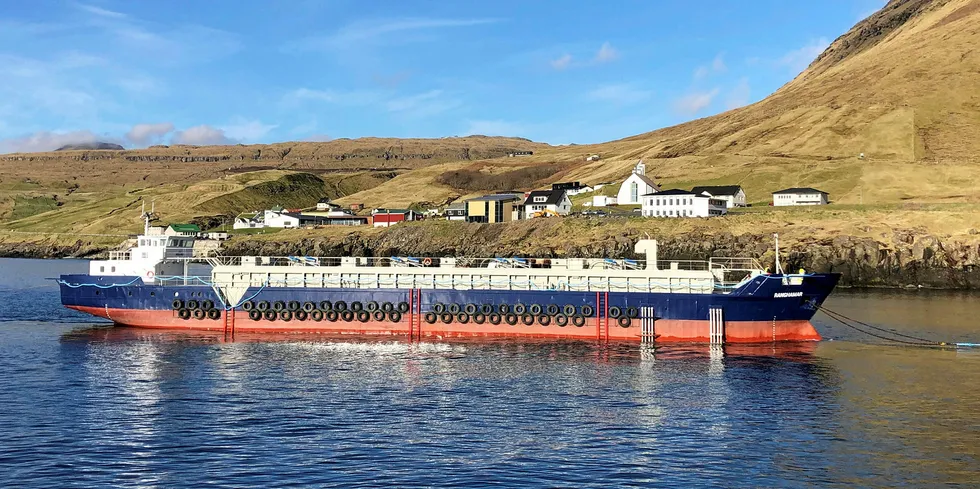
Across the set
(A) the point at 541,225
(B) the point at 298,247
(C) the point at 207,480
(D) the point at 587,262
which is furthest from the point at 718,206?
(C) the point at 207,480

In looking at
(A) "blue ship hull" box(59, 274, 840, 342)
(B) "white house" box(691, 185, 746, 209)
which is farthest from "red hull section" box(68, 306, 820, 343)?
(B) "white house" box(691, 185, 746, 209)

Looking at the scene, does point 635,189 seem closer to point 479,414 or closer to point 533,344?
point 533,344

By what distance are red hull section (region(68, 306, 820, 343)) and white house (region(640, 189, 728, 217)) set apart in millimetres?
90588

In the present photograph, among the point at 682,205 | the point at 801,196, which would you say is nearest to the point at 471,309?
the point at 682,205

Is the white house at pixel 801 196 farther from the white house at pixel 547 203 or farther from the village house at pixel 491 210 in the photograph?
the village house at pixel 491 210

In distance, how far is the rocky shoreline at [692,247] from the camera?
11219 cm

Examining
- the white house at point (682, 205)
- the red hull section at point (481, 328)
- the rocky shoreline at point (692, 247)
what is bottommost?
the red hull section at point (481, 328)

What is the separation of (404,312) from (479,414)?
2629 cm

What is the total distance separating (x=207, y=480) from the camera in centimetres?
3047

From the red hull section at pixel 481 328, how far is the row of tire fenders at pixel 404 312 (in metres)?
0.38

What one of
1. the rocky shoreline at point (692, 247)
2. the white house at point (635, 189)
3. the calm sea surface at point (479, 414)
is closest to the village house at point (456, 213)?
the rocky shoreline at point (692, 247)

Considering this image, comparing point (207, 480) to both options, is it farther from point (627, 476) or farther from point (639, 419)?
point (639, 419)

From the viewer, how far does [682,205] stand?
154m

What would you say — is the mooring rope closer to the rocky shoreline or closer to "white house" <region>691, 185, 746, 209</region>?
the rocky shoreline
